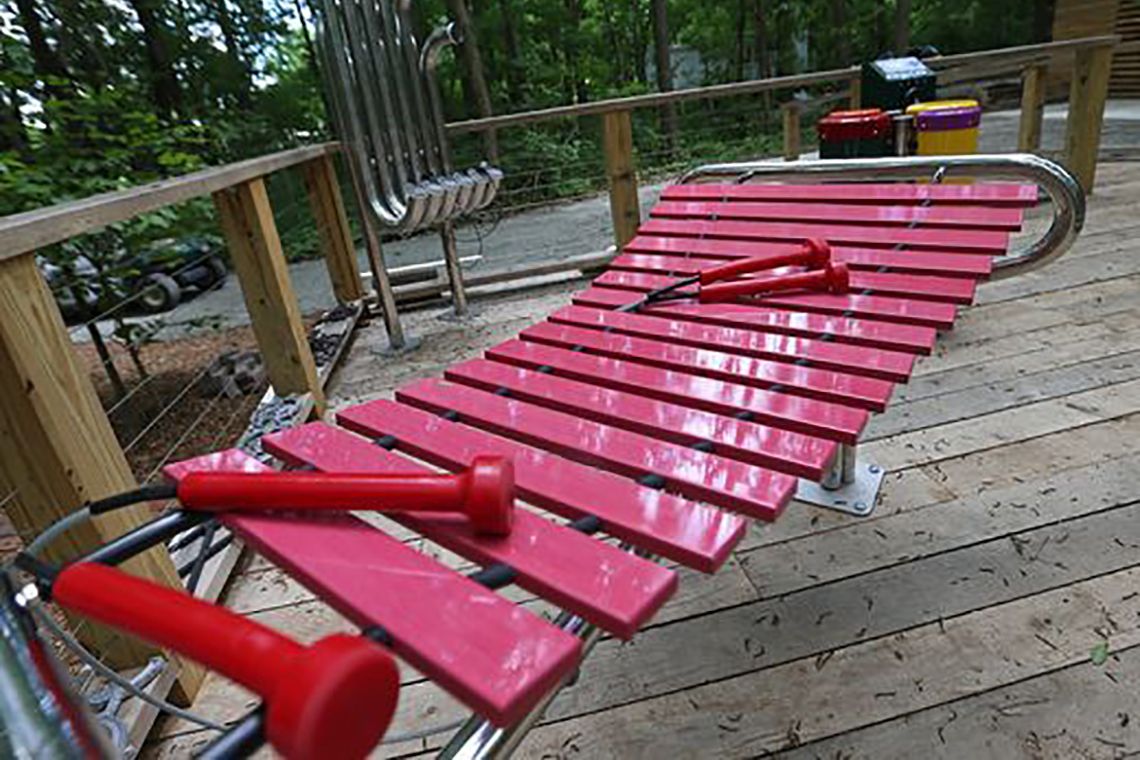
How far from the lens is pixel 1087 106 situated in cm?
388

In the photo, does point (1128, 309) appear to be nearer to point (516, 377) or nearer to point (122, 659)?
point (516, 377)

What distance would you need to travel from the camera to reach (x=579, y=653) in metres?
0.70

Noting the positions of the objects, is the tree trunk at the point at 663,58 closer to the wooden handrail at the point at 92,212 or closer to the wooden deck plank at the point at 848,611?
the wooden handrail at the point at 92,212

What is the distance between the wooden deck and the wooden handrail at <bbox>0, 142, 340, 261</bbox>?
91cm

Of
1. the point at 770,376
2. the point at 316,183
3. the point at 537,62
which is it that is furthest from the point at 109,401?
the point at 537,62

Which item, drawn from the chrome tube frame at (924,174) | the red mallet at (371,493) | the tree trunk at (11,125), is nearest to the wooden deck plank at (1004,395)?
the chrome tube frame at (924,174)

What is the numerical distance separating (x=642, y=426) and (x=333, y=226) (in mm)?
2910

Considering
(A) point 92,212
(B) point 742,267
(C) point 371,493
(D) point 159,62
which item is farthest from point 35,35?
(C) point 371,493

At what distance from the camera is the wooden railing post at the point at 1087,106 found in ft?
12.4

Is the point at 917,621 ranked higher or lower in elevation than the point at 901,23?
lower

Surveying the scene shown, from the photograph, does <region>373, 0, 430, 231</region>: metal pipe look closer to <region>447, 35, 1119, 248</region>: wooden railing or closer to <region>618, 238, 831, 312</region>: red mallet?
<region>447, 35, 1119, 248</region>: wooden railing

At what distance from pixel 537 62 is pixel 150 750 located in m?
13.5

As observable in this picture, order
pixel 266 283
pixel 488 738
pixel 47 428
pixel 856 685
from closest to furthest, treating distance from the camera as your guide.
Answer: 1. pixel 488 738
2. pixel 47 428
3. pixel 856 685
4. pixel 266 283

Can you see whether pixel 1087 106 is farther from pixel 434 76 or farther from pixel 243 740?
pixel 243 740
